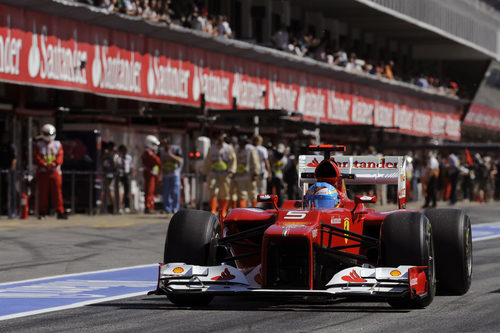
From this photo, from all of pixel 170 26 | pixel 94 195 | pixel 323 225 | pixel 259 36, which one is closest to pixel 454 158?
pixel 259 36

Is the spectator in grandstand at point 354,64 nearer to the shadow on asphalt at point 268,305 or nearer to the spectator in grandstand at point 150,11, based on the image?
the spectator in grandstand at point 150,11

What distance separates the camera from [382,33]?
2157 inches

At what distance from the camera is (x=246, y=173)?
2400 centimetres

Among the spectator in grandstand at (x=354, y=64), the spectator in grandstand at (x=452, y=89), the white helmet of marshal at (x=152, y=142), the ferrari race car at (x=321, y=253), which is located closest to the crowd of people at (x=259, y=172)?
the white helmet of marshal at (x=152, y=142)

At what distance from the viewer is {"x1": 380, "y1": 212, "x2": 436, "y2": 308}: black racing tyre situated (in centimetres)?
930

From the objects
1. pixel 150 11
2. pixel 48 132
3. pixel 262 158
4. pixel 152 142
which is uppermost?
pixel 150 11

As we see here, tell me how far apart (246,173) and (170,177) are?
6.58 feet

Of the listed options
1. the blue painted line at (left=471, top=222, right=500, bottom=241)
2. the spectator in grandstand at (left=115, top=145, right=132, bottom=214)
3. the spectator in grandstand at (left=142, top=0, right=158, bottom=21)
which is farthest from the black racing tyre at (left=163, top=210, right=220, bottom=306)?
the spectator in grandstand at (left=142, top=0, right=158, bottom=21)

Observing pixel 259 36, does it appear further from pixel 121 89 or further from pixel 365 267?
pixel 365 267

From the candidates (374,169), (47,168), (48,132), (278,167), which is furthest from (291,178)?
(374,169)

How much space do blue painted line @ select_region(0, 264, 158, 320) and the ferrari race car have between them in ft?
3.67

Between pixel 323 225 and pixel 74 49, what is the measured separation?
15.0 meters

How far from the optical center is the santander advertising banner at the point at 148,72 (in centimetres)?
2192

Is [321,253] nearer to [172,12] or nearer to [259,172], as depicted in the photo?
[259,172]
